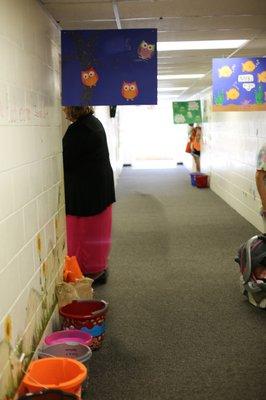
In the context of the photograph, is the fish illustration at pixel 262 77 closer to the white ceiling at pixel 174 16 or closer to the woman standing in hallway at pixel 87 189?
the white ceiling at pixel 174 16

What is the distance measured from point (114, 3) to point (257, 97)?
2.13 metres

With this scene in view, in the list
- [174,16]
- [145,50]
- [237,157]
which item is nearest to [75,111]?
[145,50]

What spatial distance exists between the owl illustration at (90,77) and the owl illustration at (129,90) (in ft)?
0.67

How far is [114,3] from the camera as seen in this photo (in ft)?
10.0

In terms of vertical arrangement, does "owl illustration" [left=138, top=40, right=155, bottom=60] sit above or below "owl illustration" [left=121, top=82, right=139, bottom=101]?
above

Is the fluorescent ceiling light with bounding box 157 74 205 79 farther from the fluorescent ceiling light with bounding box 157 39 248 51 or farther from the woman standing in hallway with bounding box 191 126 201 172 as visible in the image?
the woman standing in hallway with bounding box 191 126 201 172

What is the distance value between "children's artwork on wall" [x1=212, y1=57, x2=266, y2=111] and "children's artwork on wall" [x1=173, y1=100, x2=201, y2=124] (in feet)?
23.7

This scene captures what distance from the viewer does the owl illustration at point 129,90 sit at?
10.5 ft

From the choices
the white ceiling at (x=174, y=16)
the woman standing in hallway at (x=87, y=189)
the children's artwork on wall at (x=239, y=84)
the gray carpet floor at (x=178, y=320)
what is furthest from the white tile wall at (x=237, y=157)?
the woman standing in hallway at (x=87, y=189)

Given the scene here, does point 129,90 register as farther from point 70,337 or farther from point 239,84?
point 239,84

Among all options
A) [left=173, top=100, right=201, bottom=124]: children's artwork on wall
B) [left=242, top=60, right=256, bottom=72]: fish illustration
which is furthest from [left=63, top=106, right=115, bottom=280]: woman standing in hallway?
[left=173, top=100, right=201, bottom=124]: children's artwork on wall

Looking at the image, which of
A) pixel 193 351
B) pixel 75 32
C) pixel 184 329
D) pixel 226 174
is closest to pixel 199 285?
pixel 184 329

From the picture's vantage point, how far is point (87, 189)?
409cm

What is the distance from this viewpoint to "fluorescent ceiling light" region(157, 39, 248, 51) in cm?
461
